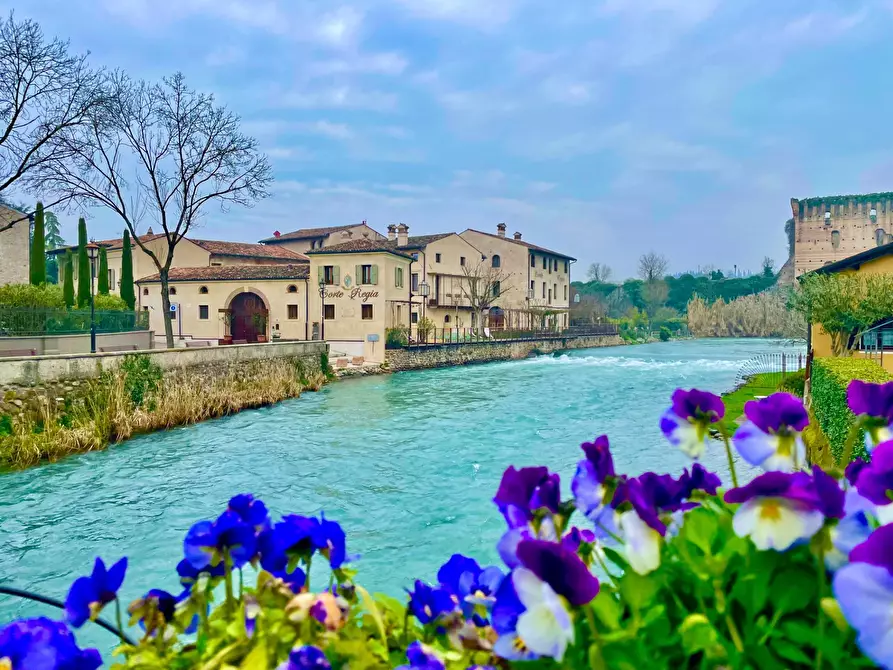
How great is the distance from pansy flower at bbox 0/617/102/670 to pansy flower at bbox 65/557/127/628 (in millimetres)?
107

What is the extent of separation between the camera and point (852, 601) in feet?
2.18

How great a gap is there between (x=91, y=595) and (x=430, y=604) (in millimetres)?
641

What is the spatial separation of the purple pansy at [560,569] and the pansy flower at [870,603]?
0.28 metres

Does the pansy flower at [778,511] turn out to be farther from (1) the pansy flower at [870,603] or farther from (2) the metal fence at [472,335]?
(2) the metal fence at [472,335]

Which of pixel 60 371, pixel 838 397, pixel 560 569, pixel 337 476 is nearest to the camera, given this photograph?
pixel 560 569

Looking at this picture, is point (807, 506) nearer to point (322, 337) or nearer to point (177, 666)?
point (177, 666)


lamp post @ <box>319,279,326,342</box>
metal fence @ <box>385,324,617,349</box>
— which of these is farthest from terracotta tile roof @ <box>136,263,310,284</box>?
metal fence @ <box>385,324,617,349</box>

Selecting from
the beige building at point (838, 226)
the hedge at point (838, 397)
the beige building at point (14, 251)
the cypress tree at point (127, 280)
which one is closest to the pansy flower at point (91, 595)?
the hedge at point (838, 397)

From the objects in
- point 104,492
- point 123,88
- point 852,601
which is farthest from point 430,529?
point 123,88

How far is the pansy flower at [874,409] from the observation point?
1144 millimetres

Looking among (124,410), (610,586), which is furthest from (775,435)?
(124,410)

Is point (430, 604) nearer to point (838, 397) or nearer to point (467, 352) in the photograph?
point (838, 397)

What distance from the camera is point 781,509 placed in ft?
2.79

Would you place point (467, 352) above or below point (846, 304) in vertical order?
below
